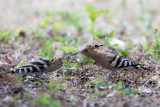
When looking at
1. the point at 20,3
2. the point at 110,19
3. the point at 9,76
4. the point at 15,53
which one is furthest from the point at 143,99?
the point at 20,3

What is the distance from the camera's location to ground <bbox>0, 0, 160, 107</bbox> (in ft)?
10.9

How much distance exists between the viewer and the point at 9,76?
153 inches

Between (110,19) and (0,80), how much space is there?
23.0ft

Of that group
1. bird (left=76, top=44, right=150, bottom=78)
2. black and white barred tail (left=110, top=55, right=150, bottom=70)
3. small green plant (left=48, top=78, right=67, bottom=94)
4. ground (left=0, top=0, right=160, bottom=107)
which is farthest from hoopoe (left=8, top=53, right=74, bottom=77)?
black and white barred tail (left=110, top=55, right=150, bottom=70)

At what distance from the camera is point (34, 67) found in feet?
12.7

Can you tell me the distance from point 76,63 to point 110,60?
57 cm

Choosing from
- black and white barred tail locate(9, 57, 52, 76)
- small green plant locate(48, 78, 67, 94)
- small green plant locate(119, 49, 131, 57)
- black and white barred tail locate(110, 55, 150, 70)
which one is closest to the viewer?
small green plant locate(48, 78, 67, 94)

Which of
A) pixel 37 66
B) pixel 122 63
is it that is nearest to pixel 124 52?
pixel 122 63

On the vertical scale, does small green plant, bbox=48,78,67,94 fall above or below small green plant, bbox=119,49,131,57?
below

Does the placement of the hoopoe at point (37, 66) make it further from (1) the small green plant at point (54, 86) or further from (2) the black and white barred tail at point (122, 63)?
(2) the black and white barred tail at point (122, 63)

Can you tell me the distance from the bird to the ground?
0.21 m

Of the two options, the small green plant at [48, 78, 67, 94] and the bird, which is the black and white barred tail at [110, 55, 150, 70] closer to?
the bird

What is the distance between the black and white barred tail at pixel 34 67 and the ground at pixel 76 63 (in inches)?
5.7

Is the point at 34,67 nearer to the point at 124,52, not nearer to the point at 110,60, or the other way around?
the point at 110,60
